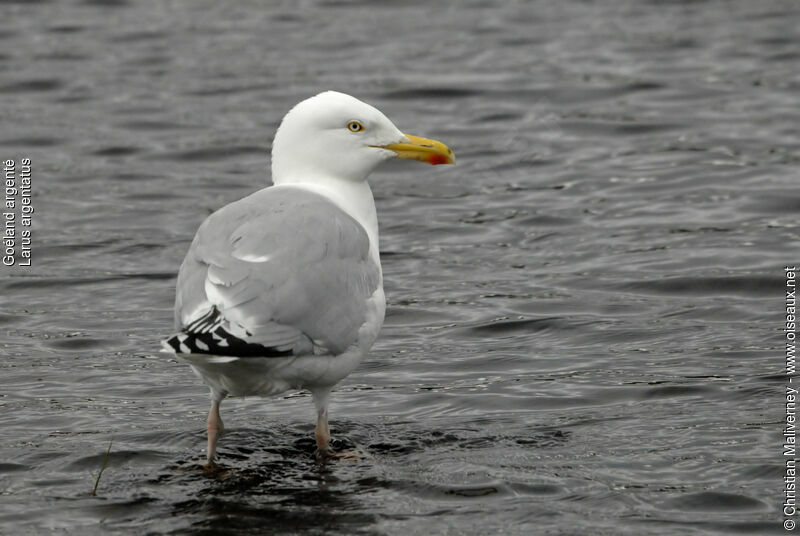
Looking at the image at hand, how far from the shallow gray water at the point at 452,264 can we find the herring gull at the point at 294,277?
0.57 meters

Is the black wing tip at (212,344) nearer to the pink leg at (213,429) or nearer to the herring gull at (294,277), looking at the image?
the herring gull at (294,277)

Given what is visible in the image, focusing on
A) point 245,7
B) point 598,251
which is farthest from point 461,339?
point 245,7

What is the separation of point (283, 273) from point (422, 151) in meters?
1.63

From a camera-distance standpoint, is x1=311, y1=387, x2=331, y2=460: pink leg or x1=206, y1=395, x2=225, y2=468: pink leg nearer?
x1=206, y1=395, x2=225, y2=468: pink leg

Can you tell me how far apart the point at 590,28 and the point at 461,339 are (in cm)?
913

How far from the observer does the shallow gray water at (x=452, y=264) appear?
6477 mm

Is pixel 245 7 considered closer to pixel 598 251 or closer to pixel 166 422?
pixel 598 251

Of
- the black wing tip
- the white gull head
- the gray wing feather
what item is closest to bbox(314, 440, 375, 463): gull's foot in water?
the gray wing feather

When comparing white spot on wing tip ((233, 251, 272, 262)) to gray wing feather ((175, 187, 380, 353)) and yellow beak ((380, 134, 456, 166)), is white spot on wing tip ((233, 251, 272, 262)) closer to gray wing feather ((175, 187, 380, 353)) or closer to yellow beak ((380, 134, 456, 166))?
gray wing feather ((175, 187, 380, 353))

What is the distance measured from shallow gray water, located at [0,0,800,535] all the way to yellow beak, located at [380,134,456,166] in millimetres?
1319

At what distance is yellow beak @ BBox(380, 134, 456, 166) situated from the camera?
755 centimetres

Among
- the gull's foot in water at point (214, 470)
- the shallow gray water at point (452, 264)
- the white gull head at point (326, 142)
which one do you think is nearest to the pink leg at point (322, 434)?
the shallow gray water at point (452, 264)

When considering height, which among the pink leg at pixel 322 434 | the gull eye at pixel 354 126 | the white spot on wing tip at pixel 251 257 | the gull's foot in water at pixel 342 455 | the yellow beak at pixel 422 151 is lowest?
the gull's foot in water at pixel 342 455

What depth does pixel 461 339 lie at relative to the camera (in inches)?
352
